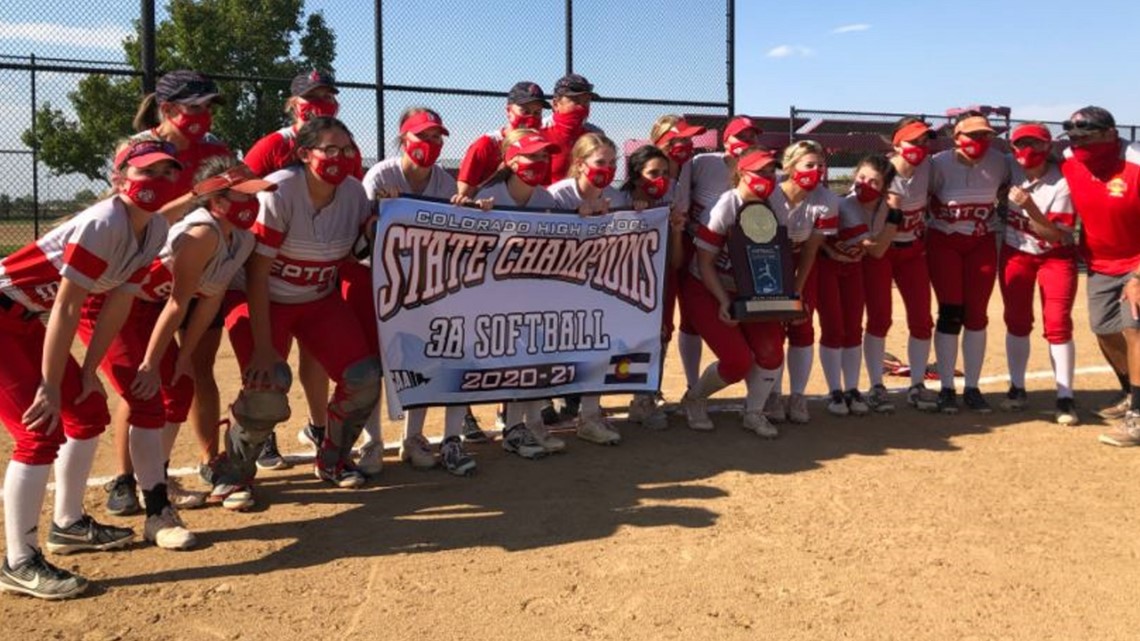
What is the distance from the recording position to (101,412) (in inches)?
149

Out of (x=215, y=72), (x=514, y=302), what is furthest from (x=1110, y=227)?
(x=215, y=72)

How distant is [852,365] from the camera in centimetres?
651

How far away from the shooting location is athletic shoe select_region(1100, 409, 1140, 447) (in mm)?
5625

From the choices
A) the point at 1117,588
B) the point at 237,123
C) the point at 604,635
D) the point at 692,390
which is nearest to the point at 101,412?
the point at 604,635

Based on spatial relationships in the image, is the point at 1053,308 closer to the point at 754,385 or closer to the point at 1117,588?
the point at 754,385

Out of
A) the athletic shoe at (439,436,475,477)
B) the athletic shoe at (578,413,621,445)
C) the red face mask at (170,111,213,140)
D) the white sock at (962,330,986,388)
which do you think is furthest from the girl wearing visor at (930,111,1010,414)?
the red face mask at (170,111,213,140)

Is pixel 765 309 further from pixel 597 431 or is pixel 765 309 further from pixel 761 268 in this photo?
pixel 597 431

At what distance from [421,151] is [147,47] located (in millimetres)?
4461

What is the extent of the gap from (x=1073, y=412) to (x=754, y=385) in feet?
7.71

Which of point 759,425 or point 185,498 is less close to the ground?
point 759,425

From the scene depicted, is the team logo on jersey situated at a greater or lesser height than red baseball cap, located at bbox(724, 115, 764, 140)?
lesser

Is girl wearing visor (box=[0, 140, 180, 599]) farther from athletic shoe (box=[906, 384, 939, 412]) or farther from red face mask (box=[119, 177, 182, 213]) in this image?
athletic shoe (box=[906, 384, 939, 412])

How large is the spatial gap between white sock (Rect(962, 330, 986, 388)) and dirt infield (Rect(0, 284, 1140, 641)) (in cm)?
98

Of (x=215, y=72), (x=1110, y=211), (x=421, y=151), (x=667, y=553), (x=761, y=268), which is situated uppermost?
(x=215, y=72)
